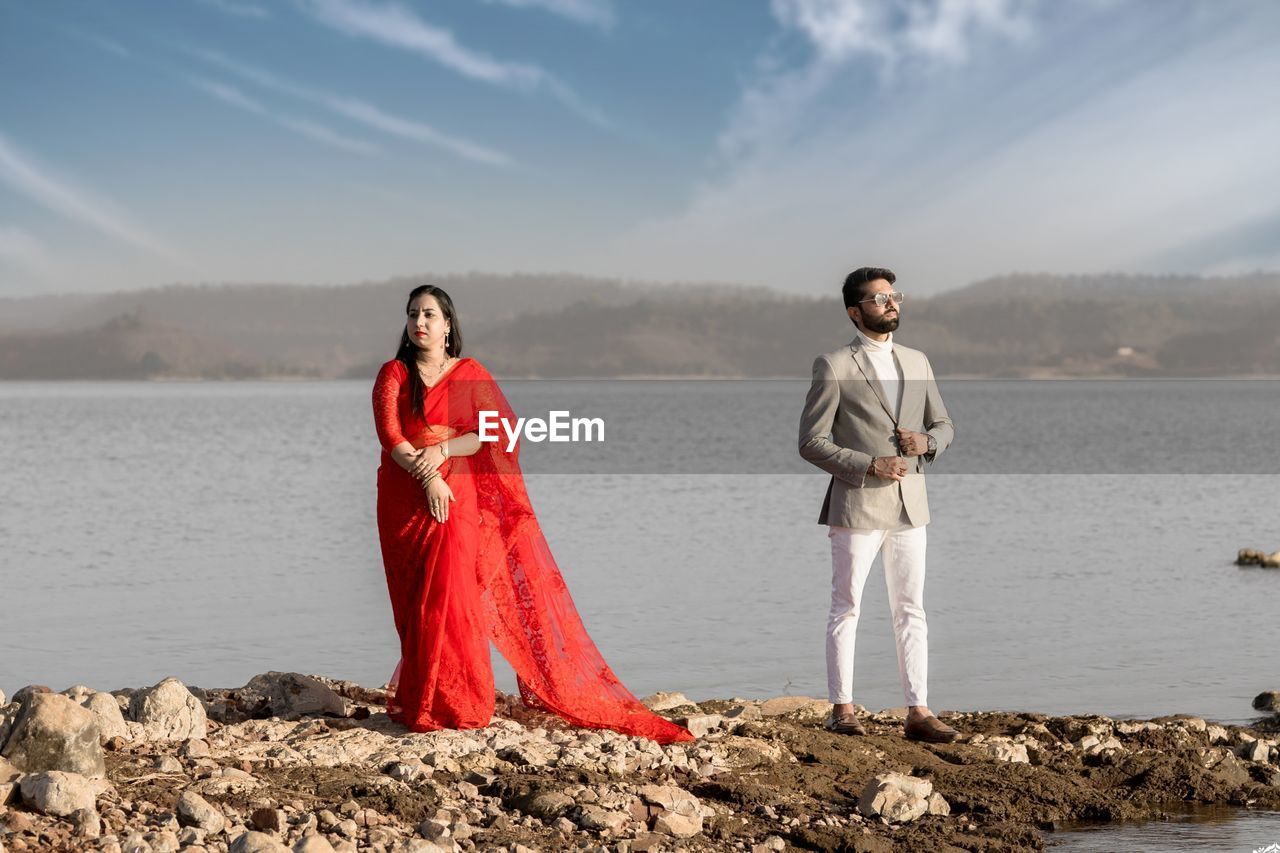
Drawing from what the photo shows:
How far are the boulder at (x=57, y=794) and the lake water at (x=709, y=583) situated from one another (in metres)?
4.43

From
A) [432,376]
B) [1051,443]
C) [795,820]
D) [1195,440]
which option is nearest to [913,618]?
[795,820]

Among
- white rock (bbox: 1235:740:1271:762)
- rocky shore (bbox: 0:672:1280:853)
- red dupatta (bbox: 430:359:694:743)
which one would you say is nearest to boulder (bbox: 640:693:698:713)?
rocky shore (bbox: 0:672:1280:853)

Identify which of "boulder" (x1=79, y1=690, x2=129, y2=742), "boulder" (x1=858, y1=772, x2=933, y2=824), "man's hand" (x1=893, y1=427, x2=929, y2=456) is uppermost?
"man's hand" (x1=893, y1=427, x2=929, y2=456)

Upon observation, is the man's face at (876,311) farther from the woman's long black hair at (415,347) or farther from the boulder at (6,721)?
the boulder at (6,721)

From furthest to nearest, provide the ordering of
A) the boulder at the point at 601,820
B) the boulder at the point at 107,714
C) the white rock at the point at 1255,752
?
1. the white rock at the point at 1255,752
2. the boulder at the point at 107,714
3. the boulder at the point at 601,820

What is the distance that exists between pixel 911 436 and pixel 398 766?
262cm

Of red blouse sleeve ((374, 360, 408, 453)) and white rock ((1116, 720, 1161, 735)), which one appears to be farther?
white rock ((1116, 720, 1161, 735))

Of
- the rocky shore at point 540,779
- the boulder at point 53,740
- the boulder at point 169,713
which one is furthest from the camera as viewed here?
the boulder at point 169,713

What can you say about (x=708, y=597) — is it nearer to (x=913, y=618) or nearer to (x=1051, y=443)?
(x=913, y=618)

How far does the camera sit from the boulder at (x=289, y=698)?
22.9 ft

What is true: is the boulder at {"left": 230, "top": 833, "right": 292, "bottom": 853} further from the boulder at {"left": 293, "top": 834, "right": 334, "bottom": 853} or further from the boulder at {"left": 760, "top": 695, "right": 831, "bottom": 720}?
the boulder at {"left": 760, "top": 695, "right": 831, "bottom": 720}

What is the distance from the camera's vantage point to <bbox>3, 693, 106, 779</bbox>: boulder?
5.23 m

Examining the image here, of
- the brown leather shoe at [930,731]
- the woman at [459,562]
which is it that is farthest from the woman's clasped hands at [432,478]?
the brown leather shoe at [930,731]

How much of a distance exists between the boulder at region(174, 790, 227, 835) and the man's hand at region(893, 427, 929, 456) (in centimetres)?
327
